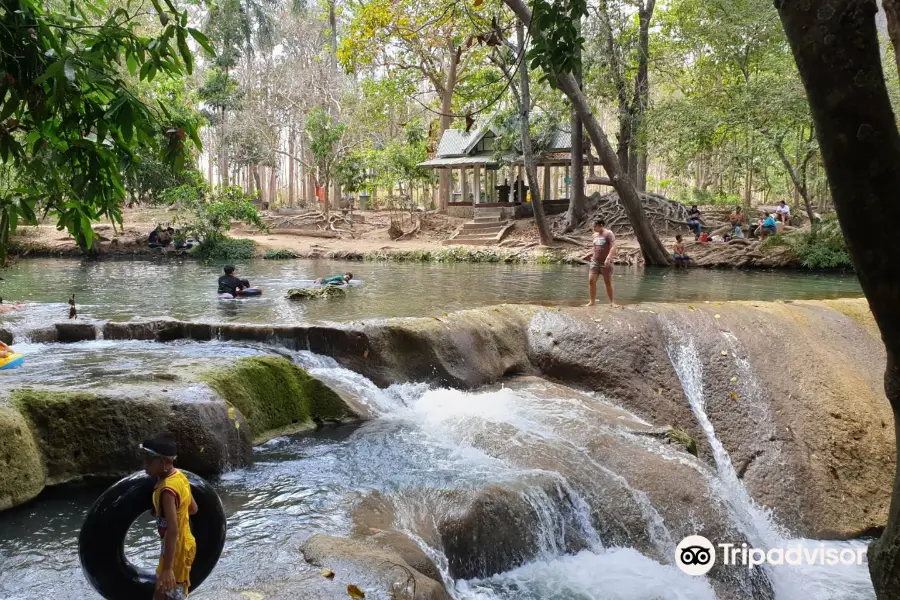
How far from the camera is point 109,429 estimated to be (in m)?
6.02

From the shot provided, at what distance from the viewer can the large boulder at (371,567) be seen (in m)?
4.23

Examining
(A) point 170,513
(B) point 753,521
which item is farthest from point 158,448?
(B) point 753,521

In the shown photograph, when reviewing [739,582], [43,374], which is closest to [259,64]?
[43,374]

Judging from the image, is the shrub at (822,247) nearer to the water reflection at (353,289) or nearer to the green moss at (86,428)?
the water reflection at (353,289)

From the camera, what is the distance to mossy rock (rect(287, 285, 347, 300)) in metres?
15.1

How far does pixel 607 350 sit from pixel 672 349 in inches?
36.0

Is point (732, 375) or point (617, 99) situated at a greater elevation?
point (617, 99)

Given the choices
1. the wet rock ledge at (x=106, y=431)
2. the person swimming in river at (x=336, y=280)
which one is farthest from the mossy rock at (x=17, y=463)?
the person swimming in river at (x=336, y=280)

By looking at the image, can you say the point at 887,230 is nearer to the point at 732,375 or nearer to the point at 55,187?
the point at 55,187

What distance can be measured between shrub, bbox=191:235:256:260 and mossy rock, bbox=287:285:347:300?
39.4 ft

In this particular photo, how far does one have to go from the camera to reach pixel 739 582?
247 inches

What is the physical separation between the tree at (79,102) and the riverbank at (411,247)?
21.8 metres

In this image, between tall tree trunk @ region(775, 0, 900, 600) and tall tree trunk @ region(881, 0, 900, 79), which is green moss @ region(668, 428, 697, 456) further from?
tall tree trunk @ region(775, 0, 900, 600)

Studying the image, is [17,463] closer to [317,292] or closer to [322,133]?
[317,292]
